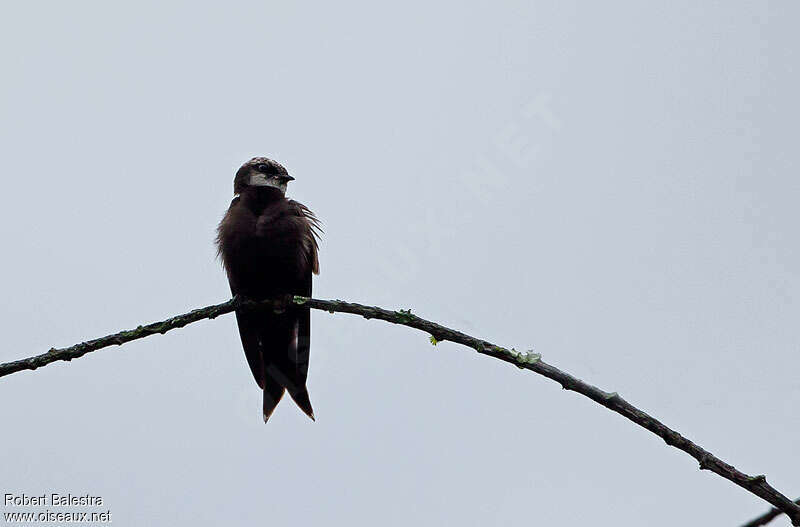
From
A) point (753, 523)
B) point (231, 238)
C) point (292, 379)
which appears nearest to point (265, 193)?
point (231, 238)

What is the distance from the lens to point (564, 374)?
2389 millimetres

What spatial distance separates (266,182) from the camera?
6.75 meters

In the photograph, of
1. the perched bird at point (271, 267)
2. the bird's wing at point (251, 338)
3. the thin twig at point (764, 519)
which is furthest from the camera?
the bird's wing at point (251, 338)

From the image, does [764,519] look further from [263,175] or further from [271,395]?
[263,175]

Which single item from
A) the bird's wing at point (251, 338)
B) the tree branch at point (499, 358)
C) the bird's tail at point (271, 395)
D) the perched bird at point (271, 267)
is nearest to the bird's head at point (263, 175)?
the perched bird at point (271, 267)

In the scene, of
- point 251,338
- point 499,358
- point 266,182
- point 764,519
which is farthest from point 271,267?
point 764,519

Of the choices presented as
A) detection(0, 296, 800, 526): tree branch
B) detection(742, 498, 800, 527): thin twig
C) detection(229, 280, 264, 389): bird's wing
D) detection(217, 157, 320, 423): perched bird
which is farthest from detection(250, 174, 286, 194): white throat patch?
detection(742, 498, 800, 527): thin twig

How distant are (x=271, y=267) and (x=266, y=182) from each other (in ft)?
2.66

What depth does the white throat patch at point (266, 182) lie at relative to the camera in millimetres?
6746

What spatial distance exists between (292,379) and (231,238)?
1.11m

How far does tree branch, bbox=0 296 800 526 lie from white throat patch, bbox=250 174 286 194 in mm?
3046

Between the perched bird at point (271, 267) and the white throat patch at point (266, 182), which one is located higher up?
the white throat patch at point (266, 182)

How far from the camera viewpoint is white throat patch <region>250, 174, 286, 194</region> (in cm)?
675

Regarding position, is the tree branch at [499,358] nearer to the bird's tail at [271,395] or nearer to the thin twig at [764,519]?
the thin twig at [764,519]
